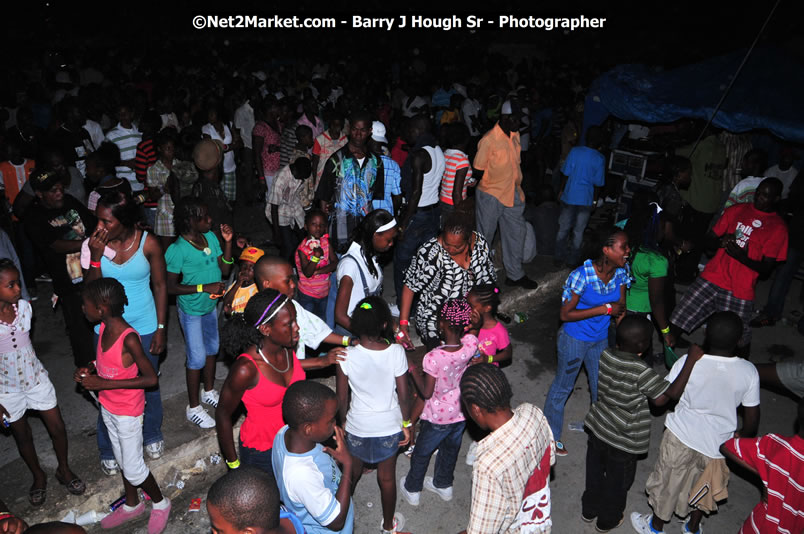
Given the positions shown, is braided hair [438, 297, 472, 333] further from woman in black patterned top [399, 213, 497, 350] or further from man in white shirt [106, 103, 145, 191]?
man in white shirt [106, 103, 145, 191]

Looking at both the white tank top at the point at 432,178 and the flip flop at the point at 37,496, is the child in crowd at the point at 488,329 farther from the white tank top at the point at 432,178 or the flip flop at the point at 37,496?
the flip flop at the point at 37,496

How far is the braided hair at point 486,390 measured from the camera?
9.18 feet

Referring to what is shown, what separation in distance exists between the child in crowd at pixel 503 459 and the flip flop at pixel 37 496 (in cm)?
318

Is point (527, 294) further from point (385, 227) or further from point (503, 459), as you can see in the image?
point (503, 459)

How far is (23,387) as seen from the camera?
3.98 metres

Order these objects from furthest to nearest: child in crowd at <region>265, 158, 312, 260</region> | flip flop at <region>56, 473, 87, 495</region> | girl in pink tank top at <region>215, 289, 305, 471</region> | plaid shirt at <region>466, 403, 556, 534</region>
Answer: child in crowd at <region>265, 158, 312, 260</region> → flip flop at <region>56, 473, 87, 495</region> → girl in pink tank top at <region>215, 289, 305, 471</region> → plaid shirt at <region>466, 403, 556, 534</region>

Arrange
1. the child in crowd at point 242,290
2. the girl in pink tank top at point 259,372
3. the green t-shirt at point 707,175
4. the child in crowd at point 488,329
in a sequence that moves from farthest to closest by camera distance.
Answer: the green t-shirt at point 707,175 → the child in crowd at point 242,290 → the child in crowd at point 488,329 → the girl in pink tank top at point 259,372

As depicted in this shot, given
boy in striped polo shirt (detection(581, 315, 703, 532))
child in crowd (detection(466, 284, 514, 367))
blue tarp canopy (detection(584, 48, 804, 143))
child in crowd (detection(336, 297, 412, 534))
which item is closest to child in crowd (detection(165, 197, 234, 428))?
child in crowd (detection(336, 297, 412, 534))

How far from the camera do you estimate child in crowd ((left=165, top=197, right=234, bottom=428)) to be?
178 inches

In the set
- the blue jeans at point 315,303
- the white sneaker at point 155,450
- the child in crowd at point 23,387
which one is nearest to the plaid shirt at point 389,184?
the blue jeans at point 315,303

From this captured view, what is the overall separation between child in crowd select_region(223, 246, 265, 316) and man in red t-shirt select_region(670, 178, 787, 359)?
14.0ft

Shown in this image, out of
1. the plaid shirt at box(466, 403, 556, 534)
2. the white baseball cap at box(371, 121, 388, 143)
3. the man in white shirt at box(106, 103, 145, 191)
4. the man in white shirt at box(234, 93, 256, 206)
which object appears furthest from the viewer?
the man in white shirt at box(234, 93, 256, 206)

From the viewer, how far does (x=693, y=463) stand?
13.0 ft

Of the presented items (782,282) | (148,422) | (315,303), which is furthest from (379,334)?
(782,282)
